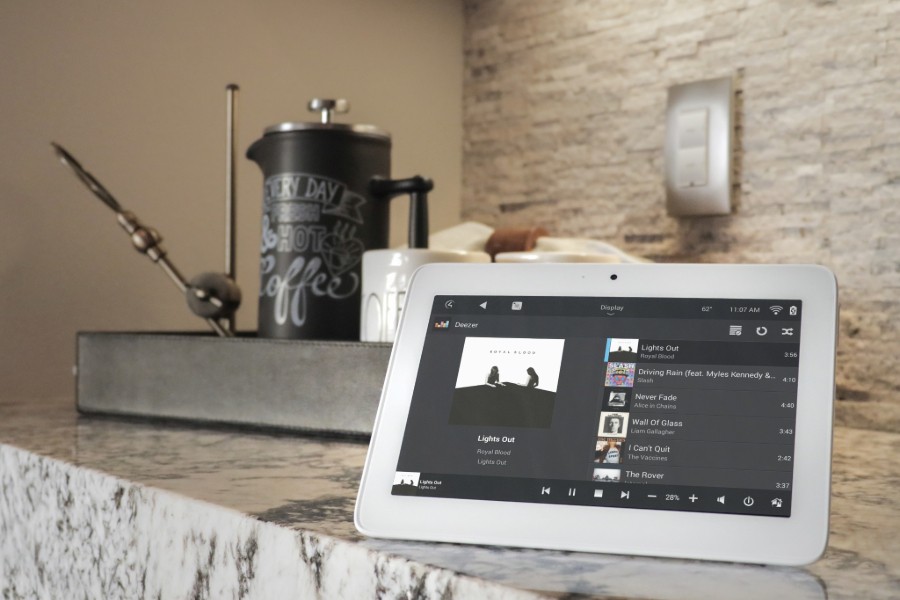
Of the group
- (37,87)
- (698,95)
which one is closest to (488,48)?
(698,95)

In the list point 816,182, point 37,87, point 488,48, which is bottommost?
point 816,182

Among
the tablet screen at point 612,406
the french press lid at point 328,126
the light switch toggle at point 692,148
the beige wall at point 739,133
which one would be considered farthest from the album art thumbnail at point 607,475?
the light switch toggle at point 692,148

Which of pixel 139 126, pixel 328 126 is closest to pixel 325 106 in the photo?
pixel 328 126

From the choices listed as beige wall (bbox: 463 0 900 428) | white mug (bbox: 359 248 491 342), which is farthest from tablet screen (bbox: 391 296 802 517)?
beige wall (bbox: 463 0 900 428)

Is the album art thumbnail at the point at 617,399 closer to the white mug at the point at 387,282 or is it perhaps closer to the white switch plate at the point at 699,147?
the white mug at the point at 387,282

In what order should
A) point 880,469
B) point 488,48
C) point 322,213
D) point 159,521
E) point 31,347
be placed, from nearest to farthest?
1. point 159,521
2. point 880,469
3. point 322,213
4. point 31,347
5. point 488,48

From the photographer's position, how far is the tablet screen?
426 mm

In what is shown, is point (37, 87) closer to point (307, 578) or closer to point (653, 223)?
point (653, 223)

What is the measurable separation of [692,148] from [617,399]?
116cm

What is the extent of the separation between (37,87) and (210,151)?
0.29 m

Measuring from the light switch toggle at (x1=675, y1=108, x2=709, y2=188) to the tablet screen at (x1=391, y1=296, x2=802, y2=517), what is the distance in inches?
43.0

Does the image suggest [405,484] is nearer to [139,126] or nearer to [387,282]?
[387,282]

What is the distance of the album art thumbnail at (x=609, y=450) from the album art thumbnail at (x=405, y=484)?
0.09 meters

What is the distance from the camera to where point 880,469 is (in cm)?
70
